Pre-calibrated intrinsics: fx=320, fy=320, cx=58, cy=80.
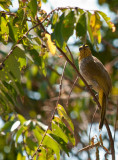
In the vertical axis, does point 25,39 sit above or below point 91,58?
below

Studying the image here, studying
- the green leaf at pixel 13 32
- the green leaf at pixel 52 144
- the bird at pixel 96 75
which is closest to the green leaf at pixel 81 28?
the green leaf at pixel 13 32

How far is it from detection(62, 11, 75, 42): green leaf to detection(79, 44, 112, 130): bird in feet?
3.63

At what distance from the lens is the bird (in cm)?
320

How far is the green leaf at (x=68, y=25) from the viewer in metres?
2.12

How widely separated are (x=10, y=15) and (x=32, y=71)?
338 cm

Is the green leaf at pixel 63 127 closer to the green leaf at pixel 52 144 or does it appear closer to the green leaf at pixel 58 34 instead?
the green leaf at pixel 52 144

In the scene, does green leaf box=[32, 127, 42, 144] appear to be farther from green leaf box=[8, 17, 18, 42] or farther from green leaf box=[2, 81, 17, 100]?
green leaf box=[8, 17, 18, 42]

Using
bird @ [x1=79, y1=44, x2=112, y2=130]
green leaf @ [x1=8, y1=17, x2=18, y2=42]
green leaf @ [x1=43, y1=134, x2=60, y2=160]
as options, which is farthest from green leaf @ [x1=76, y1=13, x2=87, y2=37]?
bird @ [x1=79, y1=44, x2=112, y2=130]

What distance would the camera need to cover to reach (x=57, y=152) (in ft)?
7.80

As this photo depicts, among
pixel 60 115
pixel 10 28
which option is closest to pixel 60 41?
pixel 10 28

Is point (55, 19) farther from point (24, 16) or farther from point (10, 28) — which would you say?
point (10, 28)

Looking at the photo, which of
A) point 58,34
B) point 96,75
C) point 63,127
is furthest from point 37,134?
point 58,34

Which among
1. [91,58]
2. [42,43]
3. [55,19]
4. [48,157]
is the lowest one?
[48,157]

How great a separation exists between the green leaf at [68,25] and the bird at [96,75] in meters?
1.11
